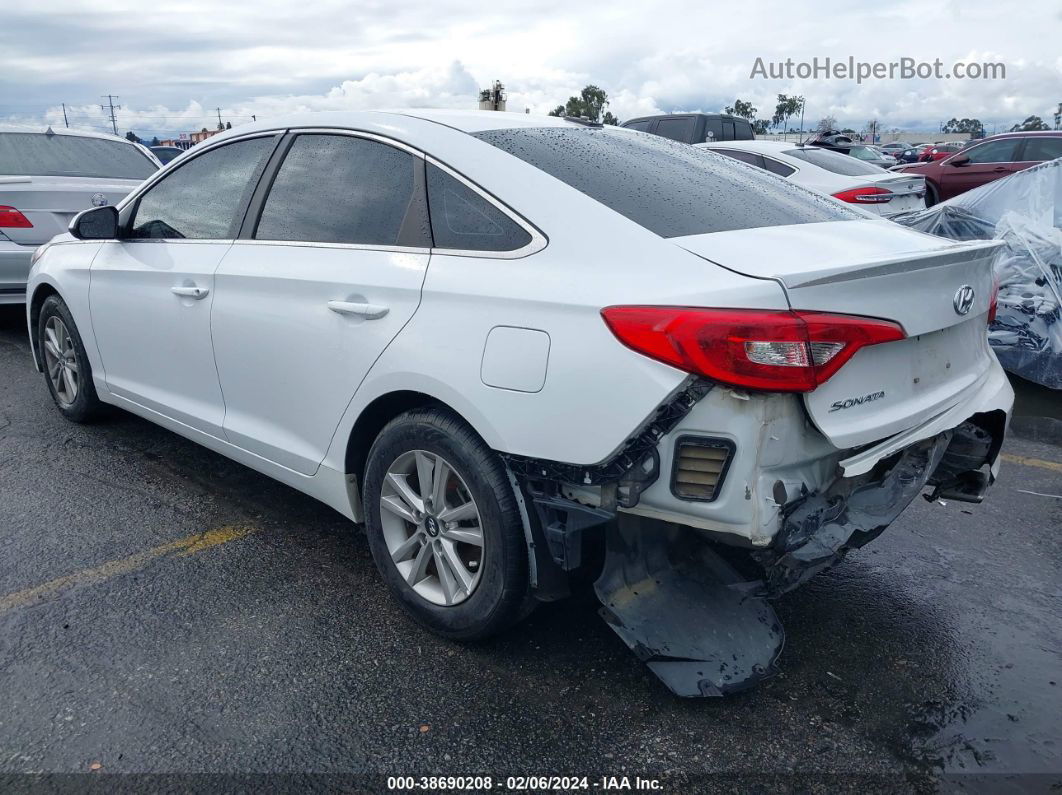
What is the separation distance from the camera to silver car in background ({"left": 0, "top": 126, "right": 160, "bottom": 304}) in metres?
6.75

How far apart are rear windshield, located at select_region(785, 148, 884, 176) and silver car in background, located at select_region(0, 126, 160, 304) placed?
7.09 metres

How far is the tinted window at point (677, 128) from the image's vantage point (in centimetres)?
1393

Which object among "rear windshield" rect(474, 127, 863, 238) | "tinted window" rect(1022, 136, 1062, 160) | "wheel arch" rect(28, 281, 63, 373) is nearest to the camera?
"rear windshield" rect(474, 127, 863, 238)

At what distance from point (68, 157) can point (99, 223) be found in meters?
4.21

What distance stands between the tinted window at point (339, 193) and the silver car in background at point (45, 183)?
14.0 ft

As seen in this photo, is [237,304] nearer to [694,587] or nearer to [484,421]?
[484,421]

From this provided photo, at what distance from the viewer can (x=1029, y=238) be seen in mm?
6223

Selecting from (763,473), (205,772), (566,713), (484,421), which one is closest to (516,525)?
(484,421)

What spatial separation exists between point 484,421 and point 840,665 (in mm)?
1387

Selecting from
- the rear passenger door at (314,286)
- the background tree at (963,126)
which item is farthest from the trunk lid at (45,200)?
the background tree at (963,126)

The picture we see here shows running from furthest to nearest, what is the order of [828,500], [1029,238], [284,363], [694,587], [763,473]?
1. [1029,238]
2. [284,363]
3. [694,587]
4. [828,500]
5. [763,473]

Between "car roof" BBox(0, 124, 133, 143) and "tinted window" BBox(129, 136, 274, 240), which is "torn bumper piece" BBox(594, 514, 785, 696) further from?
"car roof" BBox(0, 124, 133, 143)

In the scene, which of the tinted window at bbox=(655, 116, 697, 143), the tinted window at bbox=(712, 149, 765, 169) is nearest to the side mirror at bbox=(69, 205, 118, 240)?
the tinted window at bbox=(712, 149, 765, 169)

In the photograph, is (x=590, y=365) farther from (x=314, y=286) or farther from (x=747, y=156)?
(x=747, y=156)
